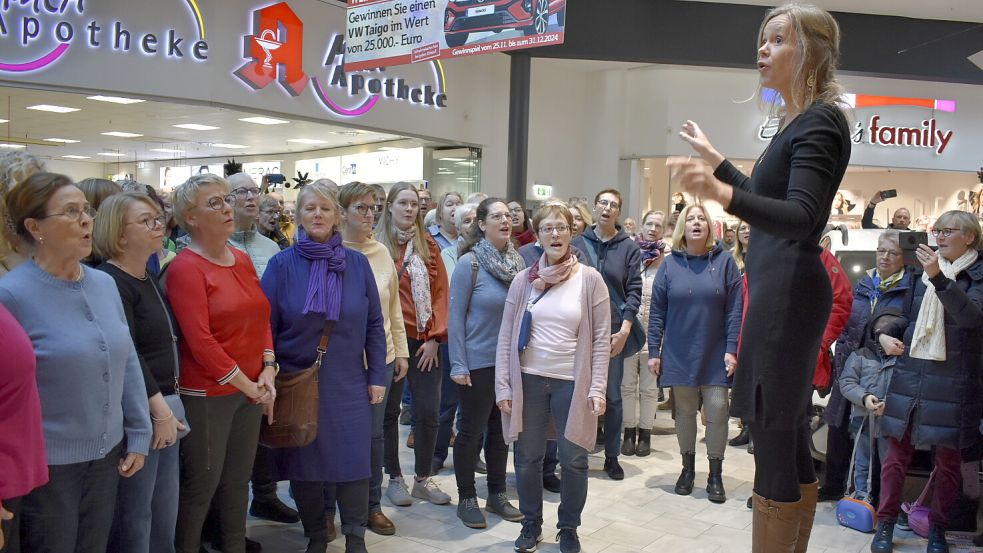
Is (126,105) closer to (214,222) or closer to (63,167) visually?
(214,222)

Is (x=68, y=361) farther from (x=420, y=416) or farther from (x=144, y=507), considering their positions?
(x=420, y=416)

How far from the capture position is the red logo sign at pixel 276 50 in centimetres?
905

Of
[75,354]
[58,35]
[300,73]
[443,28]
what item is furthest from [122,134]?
[75,354]

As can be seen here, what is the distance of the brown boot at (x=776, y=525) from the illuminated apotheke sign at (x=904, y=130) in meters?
14.2

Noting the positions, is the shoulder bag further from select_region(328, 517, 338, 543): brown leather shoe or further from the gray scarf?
select_region(328, 517, 338, 543): brown leather shoe

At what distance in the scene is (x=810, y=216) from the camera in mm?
1818

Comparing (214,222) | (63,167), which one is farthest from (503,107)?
(63,167)

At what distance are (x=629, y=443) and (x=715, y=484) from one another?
122cm

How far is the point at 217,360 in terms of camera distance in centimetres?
329

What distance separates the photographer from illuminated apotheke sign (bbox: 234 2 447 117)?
910 cm

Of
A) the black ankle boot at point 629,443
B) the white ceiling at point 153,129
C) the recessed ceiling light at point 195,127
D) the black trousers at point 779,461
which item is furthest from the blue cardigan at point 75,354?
the recessed ceiling light at point 195,127

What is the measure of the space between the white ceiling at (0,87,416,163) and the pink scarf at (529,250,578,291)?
271 inches

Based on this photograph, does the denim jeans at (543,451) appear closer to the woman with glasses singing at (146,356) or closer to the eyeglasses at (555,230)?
the eyeglasses at (555,230)

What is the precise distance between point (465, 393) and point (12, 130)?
1334 cm
